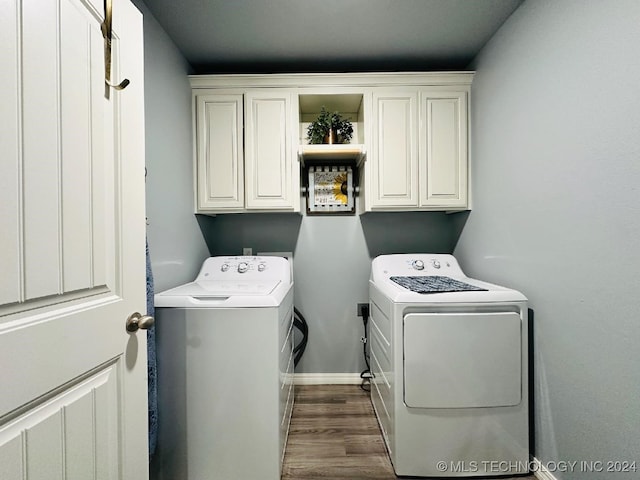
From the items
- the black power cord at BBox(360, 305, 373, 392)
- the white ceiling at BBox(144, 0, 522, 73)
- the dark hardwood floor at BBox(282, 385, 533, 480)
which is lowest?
the dark hardwood floor at BBox(282, 385, 533, 480)

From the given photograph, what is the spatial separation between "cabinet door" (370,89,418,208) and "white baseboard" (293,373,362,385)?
1429mm

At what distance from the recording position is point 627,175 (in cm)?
103

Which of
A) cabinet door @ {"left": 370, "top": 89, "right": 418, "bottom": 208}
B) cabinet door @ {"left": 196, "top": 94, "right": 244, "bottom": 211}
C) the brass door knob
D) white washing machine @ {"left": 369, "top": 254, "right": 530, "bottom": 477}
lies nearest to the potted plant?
cabinet door @ {"left": 370, "top": 89, "right": 418, "bottom": 208}

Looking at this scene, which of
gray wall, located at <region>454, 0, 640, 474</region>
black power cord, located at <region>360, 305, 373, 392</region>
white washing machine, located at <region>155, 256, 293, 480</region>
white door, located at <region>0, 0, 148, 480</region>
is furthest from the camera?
black power cord, located at <region>360, 305, 373, 392</region>

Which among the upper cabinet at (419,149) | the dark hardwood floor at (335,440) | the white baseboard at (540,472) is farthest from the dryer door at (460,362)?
the upper cabinet at (419,149)

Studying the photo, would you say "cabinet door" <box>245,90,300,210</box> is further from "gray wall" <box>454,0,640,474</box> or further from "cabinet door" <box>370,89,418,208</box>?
"gray wall" <box>454,0,640,474</box>

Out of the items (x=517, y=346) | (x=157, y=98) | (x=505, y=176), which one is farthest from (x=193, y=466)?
(x=505, y=176)

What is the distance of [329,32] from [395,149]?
32.8 inches

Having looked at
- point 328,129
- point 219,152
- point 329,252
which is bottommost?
point 329,252

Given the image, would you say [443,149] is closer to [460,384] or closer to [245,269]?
[460,384]

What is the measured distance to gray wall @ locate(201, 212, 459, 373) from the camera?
2467 mm

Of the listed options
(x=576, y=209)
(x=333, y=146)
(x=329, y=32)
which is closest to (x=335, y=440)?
(x=576, y=209)

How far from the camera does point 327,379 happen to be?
245cm

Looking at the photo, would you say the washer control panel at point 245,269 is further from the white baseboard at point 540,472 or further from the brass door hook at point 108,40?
the white baseboard at point 540,472
